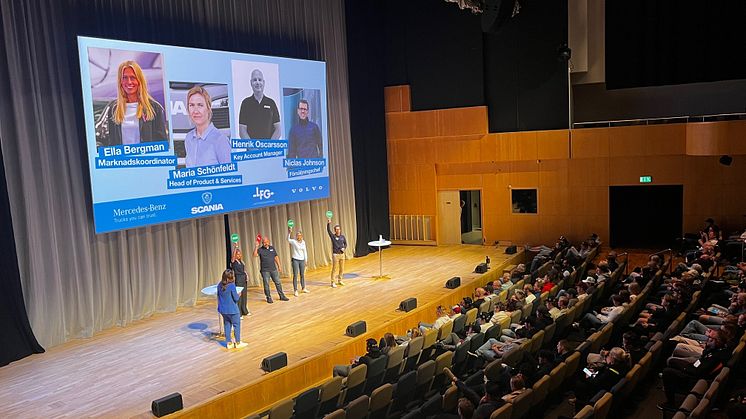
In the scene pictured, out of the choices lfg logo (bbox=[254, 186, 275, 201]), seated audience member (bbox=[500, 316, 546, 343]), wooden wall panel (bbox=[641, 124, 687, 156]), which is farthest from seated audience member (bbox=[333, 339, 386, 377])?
wooden wall panel (bbox=[641, 124, 687, 156])

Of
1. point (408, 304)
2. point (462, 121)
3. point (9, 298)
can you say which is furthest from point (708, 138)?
point (9, 298)

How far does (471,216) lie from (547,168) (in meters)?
3.03

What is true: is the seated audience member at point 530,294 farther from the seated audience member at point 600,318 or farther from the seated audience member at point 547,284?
the seated audience member at point 600,318

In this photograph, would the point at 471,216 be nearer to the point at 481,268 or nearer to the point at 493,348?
Answer: the point at 481,268

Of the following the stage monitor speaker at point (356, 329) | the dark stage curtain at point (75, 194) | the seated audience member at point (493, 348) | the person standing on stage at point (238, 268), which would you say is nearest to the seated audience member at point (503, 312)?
the seated audience member at point (493, 348)

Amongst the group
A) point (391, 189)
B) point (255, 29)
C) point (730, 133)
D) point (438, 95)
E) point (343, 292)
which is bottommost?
point (343, 292)

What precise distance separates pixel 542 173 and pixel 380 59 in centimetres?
497

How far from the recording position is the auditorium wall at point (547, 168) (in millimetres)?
14477

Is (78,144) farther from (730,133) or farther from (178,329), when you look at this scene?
(730,133)

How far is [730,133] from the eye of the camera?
492 inches

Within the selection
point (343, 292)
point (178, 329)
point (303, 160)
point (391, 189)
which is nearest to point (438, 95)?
point (391, 189)

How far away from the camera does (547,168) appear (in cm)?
1580

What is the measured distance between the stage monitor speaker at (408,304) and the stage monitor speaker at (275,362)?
9.13 ft

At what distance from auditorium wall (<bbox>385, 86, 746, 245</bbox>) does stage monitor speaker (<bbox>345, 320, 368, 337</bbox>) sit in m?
7.65
